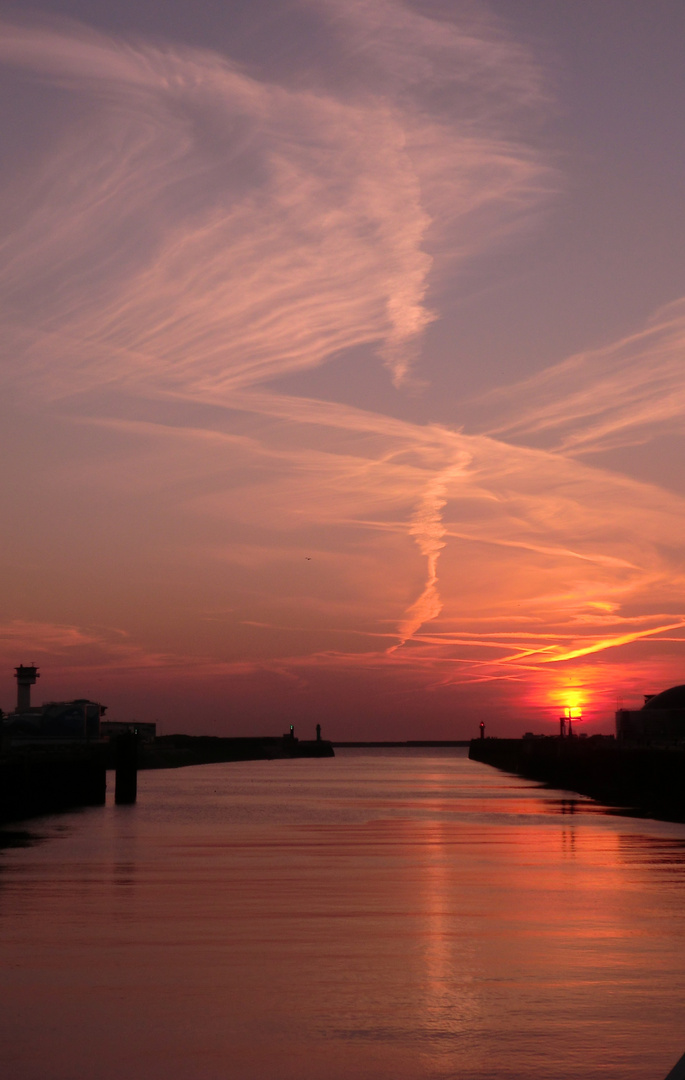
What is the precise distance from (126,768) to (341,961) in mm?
56355

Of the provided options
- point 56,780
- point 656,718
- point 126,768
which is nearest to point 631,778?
point 126,768

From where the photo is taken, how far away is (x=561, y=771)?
119 m

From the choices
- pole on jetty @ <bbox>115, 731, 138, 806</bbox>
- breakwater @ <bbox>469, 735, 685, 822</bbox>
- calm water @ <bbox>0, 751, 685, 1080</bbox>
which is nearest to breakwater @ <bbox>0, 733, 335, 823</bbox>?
pole on jetty @ <bbox>115, 731, 138, 806</bbox>

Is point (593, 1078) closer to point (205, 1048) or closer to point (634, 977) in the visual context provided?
point (205, 1048)

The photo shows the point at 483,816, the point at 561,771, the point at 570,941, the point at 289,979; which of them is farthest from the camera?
the point at 561,771

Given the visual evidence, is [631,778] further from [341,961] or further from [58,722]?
[58,722]

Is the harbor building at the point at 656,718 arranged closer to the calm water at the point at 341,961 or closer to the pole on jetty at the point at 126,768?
the pole on jetty at the point at 126,768

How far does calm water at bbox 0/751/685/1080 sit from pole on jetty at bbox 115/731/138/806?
2979 centimetres

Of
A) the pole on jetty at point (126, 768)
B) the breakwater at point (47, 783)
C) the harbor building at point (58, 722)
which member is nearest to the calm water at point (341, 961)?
the breakwater at point (47, 783)

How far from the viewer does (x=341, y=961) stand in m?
21.3

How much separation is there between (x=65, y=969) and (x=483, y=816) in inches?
1785

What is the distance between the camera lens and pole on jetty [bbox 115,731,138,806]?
242 ft

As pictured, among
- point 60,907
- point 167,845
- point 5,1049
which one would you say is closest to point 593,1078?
point 5,1049

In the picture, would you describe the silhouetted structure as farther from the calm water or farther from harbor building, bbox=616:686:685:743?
the calm water
